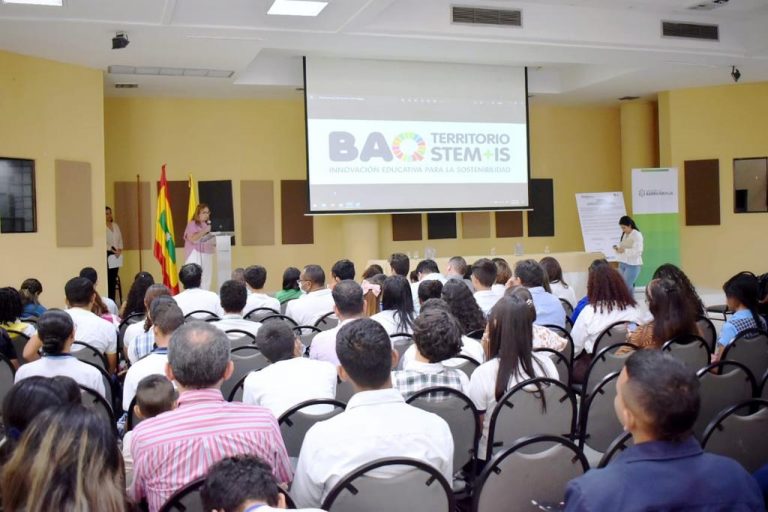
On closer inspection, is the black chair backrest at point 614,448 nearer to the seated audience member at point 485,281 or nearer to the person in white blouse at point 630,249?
the seated audience member at point 485,281

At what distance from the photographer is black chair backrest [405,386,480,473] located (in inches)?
111

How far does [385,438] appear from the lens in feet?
7.12

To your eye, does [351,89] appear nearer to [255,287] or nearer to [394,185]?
[394,185]

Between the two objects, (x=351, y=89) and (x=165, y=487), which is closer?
(x=165, y=487)

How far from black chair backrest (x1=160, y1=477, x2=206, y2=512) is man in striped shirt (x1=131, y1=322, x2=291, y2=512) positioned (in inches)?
7.3

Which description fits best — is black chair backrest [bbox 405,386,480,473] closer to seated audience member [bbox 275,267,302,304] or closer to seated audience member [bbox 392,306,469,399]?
seated audience member [bbox 392,306,469,399]

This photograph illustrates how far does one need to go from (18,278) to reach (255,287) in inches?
152

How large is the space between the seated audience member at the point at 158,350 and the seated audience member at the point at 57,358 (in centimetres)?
17

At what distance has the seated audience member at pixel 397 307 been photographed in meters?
4.59

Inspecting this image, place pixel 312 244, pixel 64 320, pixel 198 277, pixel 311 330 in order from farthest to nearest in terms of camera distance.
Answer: pixel 312 244, pixel 198 277, pixel 311 330, pixel 64 320

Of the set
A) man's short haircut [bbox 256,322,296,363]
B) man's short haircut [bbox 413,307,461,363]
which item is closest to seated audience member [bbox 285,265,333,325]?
man's short haircut [bbox 256,322,296,363]

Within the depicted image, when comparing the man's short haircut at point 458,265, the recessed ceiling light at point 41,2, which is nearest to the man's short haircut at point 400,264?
the man's short haircut at point 458,265

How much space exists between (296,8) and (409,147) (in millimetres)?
3689

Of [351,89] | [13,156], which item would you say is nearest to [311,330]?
[13,156]
